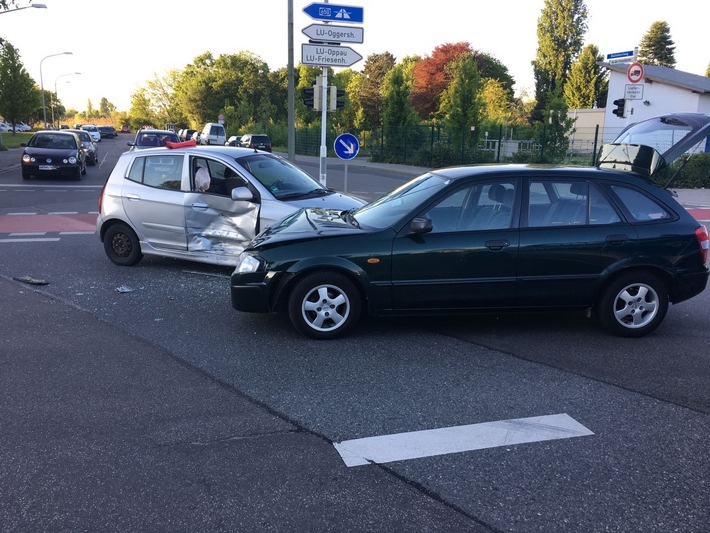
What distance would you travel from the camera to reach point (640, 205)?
604cm

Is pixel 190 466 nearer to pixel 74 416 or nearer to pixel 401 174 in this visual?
pixel 74 416

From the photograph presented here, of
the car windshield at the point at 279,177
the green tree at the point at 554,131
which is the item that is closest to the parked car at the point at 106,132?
the green tree at the point at 554,131

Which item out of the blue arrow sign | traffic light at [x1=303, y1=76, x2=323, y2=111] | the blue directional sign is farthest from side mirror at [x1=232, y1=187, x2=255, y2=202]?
traffic light at [x1=303, y1=76, x2=323, y2=111]

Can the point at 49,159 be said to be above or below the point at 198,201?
below

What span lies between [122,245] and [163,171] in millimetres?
1255

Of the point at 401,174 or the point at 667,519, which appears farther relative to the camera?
the point at 401,174

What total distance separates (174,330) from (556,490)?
399 cm

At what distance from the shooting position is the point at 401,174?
30672mm

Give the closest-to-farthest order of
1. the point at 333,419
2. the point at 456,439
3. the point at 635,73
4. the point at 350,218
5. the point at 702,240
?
1. the point at 456,439
2. the point at 333,419
3. the point at 702,240
4. the point at 350,218
5. the point at 635,73

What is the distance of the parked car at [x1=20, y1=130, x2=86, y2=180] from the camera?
22031 mm

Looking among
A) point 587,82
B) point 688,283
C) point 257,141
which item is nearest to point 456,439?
point 688,283

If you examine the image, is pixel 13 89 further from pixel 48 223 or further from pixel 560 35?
pixel 560 35

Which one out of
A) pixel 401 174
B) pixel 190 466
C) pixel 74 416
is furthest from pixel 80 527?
pixel 401 174

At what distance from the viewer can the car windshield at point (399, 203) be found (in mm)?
5973
